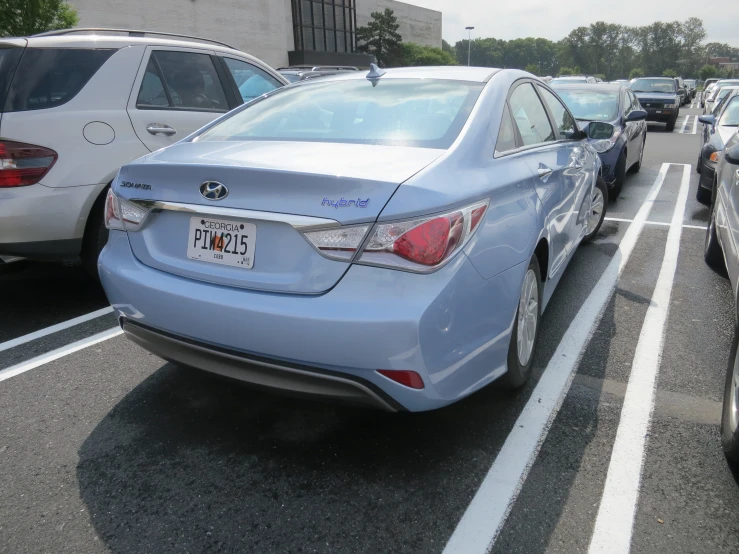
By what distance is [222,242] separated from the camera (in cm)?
238

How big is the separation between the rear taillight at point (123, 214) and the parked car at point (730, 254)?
257 centimetres

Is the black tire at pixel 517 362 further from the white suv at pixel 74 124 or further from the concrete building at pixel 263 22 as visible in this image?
the concrete building at pixel 263 22

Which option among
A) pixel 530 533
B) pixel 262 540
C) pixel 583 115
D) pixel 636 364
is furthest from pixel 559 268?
pixel 583 115

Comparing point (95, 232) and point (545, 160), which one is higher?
point (545, 160)

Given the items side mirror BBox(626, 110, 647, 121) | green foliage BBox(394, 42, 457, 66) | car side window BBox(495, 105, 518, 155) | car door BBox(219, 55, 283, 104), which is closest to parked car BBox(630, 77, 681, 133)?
side mirror BBox(626, 110, 647, 121)

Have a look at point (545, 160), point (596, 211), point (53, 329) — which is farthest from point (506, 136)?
point (596, 211)

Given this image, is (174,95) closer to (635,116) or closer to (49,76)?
(49,76)

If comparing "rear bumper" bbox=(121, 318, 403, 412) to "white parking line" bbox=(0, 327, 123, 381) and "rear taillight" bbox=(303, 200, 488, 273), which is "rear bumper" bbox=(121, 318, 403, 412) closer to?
"rear taillight" bbox=(303, 200, 488, 273)

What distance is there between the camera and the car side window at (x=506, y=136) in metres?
2.85

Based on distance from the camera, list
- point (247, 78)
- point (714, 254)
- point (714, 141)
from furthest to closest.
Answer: point (714, 141), point (247, 78), point (714, 254)

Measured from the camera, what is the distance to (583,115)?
904 centimetres

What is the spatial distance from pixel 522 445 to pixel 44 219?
3192 millimetres

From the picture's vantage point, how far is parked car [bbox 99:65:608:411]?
2139mm

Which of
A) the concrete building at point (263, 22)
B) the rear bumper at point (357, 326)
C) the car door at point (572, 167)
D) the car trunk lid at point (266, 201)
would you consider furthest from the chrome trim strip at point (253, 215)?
the concrete building at point (263, 22)
